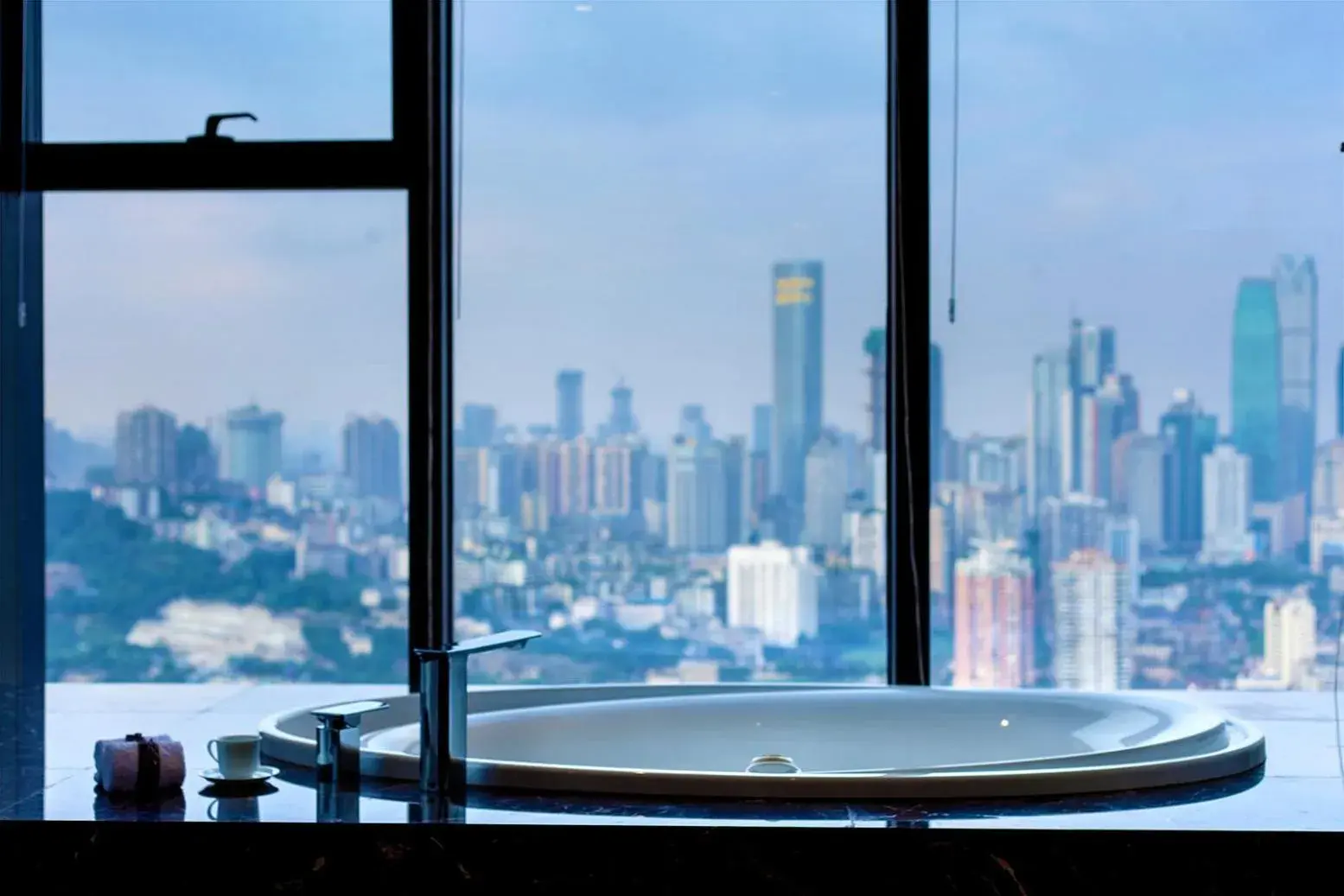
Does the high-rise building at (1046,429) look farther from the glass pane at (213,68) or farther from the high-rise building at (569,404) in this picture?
the glass pane at (213,68)

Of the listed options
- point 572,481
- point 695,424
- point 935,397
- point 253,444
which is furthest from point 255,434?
point 935,397

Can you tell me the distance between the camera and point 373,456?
2998 mm

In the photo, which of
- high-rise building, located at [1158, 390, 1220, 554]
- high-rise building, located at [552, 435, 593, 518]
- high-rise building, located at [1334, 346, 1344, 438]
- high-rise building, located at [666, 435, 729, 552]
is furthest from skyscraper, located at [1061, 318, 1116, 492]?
high-rise building, located at [552, 435, 593, 518]

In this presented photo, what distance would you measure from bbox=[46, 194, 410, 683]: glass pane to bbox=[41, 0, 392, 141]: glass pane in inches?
6.5

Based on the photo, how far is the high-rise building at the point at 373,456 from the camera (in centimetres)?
299

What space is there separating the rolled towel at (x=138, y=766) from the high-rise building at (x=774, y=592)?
132 centimetres

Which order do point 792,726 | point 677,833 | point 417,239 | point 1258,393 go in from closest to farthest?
point 677,833 → point 792,726 → point 1258,393 → point 417,239

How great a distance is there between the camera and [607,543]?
2967 mm

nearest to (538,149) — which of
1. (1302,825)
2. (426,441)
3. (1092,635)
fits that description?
(426,441)

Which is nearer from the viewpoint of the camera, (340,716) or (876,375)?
(340,716)

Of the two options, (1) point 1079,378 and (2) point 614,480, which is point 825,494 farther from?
(1) point 1079,378

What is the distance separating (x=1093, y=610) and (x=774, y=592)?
63cm

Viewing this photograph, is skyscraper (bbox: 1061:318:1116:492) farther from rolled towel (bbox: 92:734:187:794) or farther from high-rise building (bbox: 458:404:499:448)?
rolled towel (bbox: 92:734:187:794)

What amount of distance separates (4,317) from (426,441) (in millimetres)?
920
